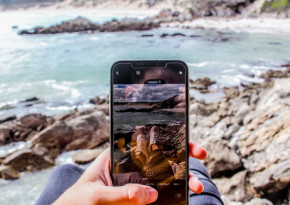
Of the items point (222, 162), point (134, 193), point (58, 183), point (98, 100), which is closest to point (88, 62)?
point (98, 100)

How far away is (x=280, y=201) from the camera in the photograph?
2.11 metres

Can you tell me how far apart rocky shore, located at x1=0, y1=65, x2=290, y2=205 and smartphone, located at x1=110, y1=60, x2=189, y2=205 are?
848 mm

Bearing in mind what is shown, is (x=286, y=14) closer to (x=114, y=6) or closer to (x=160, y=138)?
(x=160, y=138)

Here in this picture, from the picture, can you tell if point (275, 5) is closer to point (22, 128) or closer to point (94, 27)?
point (94, 27)

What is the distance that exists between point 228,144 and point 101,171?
207cm

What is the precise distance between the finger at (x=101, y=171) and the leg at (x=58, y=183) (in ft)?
1.50

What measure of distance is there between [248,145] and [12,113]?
5736 millimetres

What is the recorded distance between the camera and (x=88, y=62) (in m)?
12.4

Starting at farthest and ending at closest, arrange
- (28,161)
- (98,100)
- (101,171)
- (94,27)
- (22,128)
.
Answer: (94,27), (98,100), (22,128), (28,161), (101,171)

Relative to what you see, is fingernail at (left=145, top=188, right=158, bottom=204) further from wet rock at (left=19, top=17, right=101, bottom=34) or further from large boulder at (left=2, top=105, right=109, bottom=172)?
wet rock at (left=19, top=17, right=101, bottom=34)

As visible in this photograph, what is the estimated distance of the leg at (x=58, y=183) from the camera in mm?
1383

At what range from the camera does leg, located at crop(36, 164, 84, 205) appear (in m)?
1.38

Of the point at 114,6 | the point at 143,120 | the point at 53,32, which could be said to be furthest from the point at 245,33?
the point at 114,6

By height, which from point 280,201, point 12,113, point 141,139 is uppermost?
point 141,139
